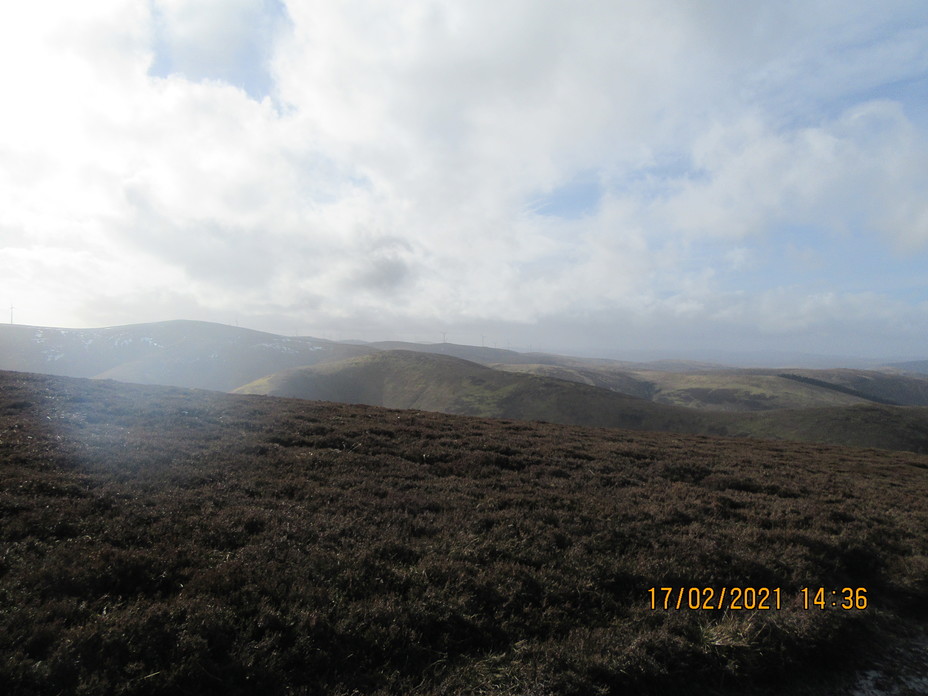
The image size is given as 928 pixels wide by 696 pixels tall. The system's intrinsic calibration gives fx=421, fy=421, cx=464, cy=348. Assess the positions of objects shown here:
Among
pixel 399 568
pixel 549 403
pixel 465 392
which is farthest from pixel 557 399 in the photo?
pixel 399 568

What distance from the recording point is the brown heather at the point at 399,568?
5965mm

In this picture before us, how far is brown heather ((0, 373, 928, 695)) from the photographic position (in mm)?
5965

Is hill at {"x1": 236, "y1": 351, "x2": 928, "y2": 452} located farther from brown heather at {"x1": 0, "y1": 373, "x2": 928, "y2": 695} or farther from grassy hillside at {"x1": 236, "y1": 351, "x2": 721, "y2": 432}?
brown heather at {"x1": 0, "y1": 373, "x2": 928, "y2": 695}

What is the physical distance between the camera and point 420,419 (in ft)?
83.1

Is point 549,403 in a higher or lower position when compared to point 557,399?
lower

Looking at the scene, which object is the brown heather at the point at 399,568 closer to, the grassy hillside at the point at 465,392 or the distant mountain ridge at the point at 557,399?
the distant mountain ridge at the point at 557,399

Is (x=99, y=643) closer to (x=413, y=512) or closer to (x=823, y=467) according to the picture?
(x=413, y=512)

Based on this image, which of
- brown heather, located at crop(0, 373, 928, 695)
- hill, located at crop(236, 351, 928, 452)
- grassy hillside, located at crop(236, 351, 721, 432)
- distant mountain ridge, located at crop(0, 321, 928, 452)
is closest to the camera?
brown heather, located at crop(0, 373, 928, 695)

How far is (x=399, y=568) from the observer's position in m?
8.48

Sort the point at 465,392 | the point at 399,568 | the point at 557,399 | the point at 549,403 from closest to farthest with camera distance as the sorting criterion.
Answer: the point at 399,568 → the point at 549,403 → the point at 557,399 → the point at 465,392

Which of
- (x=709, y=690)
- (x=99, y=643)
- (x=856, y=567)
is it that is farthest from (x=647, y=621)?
(x=99, y=643)

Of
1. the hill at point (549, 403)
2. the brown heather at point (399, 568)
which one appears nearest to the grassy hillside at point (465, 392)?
the hill at point (549, 403)

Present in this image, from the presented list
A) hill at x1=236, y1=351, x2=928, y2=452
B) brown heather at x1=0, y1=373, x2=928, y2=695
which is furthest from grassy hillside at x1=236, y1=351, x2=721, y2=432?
→ brown heather at x1=0, y1=373, x2=928, y2=695

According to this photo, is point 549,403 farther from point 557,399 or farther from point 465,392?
point 465,392
